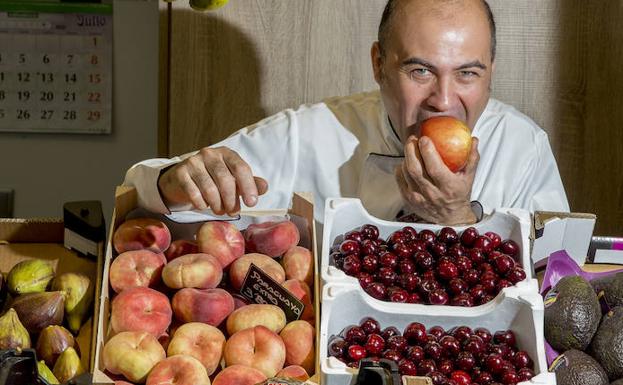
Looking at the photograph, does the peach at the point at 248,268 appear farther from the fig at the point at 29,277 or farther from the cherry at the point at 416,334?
the fig at the point at 29,277

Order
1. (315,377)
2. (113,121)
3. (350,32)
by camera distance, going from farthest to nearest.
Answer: (113,121)
(350,32)
(315,377)

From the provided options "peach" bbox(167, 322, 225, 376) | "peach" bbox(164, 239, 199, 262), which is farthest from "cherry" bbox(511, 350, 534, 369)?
"peach" bbox(164, 239, 199, 262)

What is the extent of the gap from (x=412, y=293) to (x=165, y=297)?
0.39 m

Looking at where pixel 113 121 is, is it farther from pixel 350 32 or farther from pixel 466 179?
pixel 466 179

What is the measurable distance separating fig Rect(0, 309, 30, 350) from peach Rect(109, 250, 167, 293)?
0.50ft

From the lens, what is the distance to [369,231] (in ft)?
4.54

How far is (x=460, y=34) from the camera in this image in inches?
67.6

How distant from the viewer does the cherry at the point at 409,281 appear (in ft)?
4.17

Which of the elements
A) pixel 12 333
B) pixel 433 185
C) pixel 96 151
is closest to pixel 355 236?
pixel 433 185

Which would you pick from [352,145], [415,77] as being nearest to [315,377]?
[415,77]

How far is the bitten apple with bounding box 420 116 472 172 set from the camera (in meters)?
1.54

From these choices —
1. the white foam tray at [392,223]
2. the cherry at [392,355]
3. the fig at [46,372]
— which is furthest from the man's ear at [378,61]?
the fig at [46,372]

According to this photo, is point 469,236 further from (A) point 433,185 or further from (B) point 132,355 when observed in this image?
(B) point 132,355

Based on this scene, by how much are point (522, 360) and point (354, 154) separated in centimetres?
97
